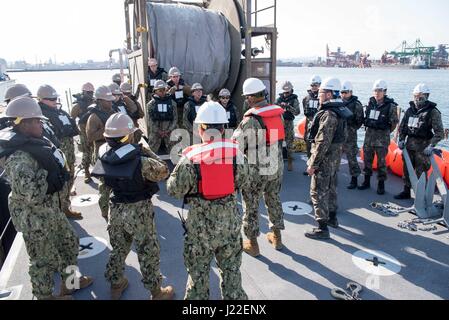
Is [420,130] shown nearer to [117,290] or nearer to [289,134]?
[289,134]

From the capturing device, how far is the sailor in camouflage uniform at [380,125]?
19.4 feet

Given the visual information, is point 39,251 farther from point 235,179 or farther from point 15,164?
point 235,179

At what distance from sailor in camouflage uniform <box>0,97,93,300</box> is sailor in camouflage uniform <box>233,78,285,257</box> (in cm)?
200

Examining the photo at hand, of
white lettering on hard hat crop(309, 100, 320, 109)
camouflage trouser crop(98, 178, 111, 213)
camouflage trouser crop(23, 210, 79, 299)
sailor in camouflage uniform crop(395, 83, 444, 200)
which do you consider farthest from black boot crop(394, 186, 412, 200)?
camouflage trouser crop(23, 210, 79, 299)

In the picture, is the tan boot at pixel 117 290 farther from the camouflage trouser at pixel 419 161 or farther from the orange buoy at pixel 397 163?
the orange buoy at pixel 397 163

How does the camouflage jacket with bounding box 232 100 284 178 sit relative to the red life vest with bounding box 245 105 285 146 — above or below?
below

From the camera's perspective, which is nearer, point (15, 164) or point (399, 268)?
point (15, 164)

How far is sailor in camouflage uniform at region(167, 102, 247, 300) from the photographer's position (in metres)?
2.69

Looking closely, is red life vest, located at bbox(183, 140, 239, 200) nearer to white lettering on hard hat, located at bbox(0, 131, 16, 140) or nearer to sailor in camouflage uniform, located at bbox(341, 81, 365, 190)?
white lettering on hard hat, located at bbox(0, 131, 16, 140)

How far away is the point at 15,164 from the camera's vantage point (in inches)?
111

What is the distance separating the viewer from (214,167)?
2.67m

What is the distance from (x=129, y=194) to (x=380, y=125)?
4.75 m
